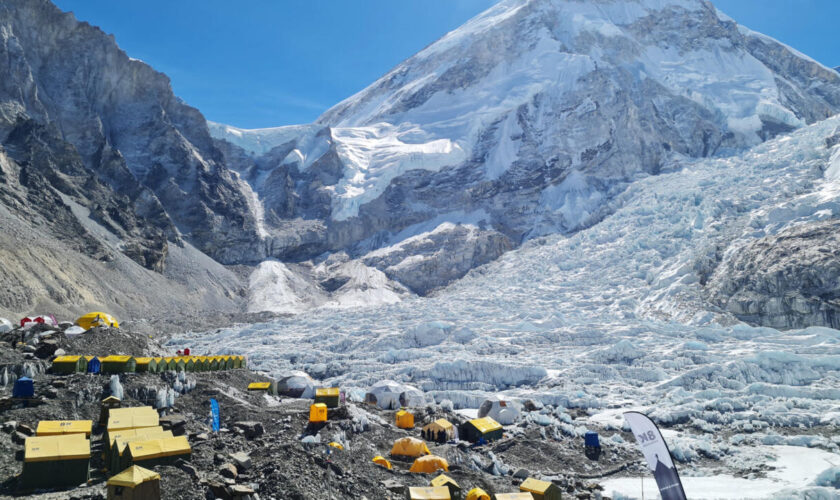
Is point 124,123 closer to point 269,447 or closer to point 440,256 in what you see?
point 440,256

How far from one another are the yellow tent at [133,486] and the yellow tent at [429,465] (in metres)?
8.05

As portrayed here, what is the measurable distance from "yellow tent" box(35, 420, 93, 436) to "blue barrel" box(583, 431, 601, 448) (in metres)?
17.2

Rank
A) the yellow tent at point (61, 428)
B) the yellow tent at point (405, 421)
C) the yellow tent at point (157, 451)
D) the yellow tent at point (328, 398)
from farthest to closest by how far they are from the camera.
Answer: the yellow tent at point (405, 421)
the yellow tent at point (328, 398)
the yellow tent at point (61, 428)
the yellow tent at point (157, 451)

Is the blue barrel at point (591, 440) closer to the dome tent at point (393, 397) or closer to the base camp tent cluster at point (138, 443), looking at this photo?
the dome tent at point (393, 397)

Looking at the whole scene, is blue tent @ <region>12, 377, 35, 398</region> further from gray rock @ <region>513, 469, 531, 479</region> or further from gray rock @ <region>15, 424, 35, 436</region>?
gray rock @ <region>513, 469, 531, 479</region>

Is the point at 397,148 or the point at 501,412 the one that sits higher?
the point at 397,148

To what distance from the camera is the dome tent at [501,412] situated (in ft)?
80.7

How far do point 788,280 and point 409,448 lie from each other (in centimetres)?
3528

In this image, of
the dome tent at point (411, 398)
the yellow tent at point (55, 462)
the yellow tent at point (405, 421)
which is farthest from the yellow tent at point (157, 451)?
the dome tent at point (411, 398)

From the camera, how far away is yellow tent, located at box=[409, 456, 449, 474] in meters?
16.2

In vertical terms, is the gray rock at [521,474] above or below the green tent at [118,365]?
below

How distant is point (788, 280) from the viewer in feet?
131

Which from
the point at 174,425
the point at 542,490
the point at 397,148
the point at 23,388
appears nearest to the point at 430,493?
the point at 542,490

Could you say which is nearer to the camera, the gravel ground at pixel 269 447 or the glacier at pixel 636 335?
the gravel ground at pixel 269 447
